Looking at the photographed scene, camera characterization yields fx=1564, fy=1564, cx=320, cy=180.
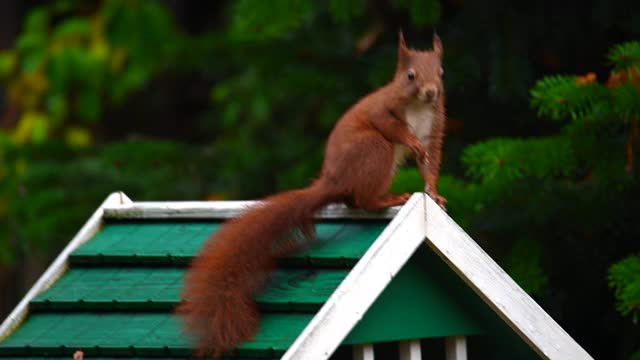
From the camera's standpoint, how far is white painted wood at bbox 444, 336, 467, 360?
3.32m

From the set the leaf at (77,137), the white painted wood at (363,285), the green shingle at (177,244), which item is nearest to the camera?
the white painted wood at (363,285)

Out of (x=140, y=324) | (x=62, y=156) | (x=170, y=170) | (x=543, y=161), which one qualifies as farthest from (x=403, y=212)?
(x=62, y=156)

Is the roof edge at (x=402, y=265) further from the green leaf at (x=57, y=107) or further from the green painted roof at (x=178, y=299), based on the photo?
the green leaf at (x=57, y=107)

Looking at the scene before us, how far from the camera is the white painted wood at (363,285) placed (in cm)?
284

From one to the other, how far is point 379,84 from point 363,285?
2.43m

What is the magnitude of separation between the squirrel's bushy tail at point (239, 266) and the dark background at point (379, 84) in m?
1.05

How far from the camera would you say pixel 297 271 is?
3.10 m

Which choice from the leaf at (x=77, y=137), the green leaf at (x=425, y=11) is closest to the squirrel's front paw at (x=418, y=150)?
the green leaf at (x=425, y=11)

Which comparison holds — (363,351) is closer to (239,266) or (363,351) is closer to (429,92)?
(239,266)

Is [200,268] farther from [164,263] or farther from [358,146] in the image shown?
[358,146]

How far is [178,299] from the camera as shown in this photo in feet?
10.2

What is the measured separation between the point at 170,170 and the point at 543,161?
235 centimetres

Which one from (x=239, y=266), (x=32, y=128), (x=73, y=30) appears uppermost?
(x=73, y=30)

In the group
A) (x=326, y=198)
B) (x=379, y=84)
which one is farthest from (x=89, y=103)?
(x=326, y=198)
